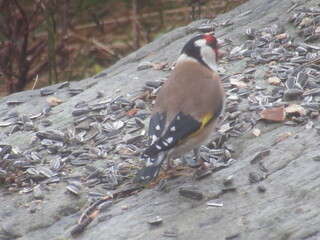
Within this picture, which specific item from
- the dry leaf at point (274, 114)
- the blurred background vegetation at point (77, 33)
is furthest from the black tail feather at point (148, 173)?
the blurred background vegetation at point (77, 33)

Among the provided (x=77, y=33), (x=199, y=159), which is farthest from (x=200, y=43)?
(x=77, y=33)

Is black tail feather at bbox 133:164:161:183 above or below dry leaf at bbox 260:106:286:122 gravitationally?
above

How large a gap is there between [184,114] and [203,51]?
83 centimetres

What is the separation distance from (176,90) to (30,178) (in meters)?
1.27

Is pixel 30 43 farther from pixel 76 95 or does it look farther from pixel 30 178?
pixel 30 178

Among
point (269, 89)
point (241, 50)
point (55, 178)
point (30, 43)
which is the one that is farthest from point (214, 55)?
point (30, 43)

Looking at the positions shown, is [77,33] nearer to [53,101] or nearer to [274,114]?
[53,101]

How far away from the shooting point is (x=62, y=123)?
6.16 metres

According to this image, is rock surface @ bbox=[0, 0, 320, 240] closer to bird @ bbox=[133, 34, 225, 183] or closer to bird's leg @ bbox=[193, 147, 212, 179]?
bird's leg @ bbox=[193, 147, 212, 179]

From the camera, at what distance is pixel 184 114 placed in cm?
494

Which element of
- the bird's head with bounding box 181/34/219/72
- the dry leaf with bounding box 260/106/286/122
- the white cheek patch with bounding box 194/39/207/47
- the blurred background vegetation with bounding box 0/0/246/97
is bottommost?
the blurred background vegetation with bounding box 0/0/246/97

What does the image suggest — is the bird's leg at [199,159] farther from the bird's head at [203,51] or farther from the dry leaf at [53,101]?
the dry leaf at [53,101]

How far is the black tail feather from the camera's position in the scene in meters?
4.72

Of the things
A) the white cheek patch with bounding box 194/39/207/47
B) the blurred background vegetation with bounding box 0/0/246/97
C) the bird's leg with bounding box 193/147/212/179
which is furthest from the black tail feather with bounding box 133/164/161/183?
the blurred background vegetation with bounding box 0/0/246/97
